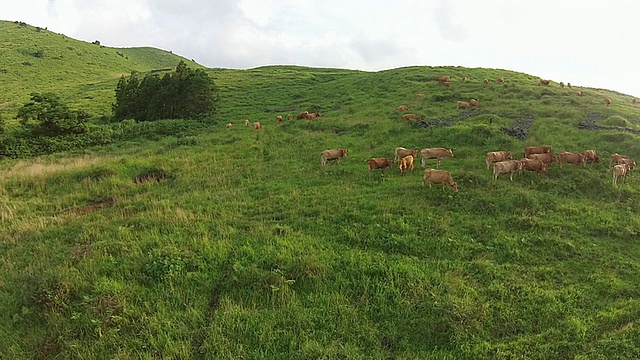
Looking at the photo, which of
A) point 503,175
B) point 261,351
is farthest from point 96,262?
point 503,175

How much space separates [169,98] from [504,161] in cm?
3106

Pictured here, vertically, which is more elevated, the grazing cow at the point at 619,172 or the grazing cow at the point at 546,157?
the grazing cow at the point at 546,157

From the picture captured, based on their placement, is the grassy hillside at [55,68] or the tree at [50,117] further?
the grassy hillside at [55,68]

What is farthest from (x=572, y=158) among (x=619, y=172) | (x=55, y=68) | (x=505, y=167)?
(x=55, y=68)

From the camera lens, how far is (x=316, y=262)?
8.86 metres

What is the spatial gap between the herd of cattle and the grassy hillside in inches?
1452

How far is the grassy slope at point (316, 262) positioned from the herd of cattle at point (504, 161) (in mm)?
411

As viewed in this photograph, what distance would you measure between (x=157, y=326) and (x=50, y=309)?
86.7 inches

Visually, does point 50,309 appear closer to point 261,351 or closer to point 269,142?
point 261,351

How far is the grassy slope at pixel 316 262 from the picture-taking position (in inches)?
276

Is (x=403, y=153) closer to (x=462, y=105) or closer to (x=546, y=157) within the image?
(x=546, y=157)

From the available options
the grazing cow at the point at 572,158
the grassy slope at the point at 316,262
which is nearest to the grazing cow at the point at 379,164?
the grassy slope at the point at 316,262

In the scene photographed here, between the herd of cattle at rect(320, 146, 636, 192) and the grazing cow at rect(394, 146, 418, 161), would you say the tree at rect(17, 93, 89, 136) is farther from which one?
the grazing cow at rect(394, 146, 418, 161)

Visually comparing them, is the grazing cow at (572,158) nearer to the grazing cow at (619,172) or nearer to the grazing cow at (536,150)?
the grazing cow at (536,150)
